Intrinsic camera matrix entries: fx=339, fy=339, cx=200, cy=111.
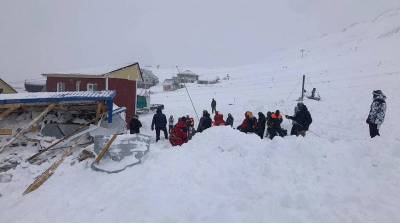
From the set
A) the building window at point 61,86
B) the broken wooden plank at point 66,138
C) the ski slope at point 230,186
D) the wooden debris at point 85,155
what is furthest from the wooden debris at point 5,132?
the building window at point 61,86

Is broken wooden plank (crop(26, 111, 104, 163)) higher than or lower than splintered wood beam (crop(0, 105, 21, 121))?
lower

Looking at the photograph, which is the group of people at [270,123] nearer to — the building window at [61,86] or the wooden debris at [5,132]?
the wooden debris at [5,132]

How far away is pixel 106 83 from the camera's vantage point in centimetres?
2512

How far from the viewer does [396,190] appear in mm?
6438

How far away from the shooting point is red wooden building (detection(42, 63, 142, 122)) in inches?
995

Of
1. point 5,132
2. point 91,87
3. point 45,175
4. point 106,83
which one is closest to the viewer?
point 45,175

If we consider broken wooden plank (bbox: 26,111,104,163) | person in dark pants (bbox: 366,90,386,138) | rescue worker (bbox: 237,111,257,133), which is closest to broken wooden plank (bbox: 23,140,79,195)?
broken wooden plank (bbox: 26,111,104,163)

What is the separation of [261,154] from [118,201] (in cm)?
364

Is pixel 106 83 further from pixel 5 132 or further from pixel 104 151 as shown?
pixel 104 151

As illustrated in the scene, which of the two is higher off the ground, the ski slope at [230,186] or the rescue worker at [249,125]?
the rescue worker at [249,125]

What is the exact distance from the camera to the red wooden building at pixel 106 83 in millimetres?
25266

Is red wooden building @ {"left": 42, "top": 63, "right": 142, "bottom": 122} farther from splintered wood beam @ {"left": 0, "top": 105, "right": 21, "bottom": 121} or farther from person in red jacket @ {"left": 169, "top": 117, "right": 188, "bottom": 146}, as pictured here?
person in red jacket @ {"left": 169, "top": 117, "right": 188, "bottom": 146}

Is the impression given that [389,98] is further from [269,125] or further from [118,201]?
[118,201]

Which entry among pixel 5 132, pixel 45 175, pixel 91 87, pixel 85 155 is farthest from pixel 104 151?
pixel 91 87
